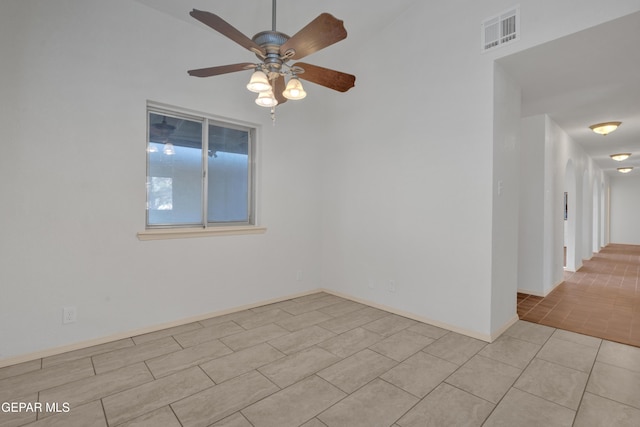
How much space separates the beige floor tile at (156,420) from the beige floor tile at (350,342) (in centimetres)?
132

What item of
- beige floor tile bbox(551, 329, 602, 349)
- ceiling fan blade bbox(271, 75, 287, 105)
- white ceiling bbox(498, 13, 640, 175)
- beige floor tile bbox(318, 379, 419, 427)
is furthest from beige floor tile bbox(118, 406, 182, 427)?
white ceiling bbox(498, 13, 640, 175)

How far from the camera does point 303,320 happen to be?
3.49 metres

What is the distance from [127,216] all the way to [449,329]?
11.2ft

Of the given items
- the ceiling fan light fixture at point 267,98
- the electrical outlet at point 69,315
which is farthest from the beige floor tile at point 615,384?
the electrical outlet at point 69,315

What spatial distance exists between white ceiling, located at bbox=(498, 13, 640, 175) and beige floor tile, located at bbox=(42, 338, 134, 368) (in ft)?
14.3

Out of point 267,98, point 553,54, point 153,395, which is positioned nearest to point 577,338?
point 553,54

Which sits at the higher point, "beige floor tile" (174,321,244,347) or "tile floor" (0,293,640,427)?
"beige floor tile" (174,321,244,347)

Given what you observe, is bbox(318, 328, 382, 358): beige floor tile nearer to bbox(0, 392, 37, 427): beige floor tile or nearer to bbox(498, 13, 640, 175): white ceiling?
bbox(0, 392, 37, 427): beige floor tile

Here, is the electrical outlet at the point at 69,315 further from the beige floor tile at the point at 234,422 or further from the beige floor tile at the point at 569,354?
the beige floor tile at the point at 569,354

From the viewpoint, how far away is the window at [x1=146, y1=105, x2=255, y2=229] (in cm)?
328

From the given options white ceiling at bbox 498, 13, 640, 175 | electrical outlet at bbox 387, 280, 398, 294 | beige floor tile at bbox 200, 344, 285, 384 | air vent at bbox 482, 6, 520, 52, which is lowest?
beige floor tile at bbox 200, 344, 285, 384

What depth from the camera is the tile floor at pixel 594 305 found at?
3.25 meters

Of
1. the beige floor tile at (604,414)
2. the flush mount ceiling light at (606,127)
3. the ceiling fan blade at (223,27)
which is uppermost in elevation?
the flush mount ceiling light at (606,127)

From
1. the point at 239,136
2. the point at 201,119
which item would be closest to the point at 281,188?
the point at 239,136
